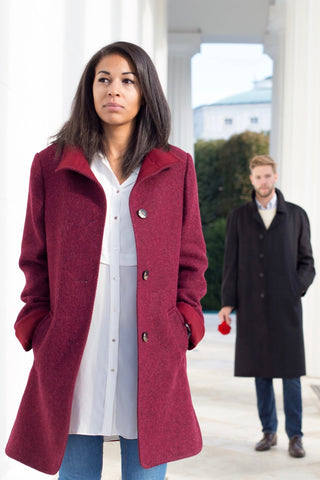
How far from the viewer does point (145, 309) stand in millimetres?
2299

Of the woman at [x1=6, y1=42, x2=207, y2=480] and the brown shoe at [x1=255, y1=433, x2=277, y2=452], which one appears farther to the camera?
the brown shoe at [x1=255, y1=433, x2=277, y2=452]

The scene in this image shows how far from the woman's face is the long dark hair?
24 mm

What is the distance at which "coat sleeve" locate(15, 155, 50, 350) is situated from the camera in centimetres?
235

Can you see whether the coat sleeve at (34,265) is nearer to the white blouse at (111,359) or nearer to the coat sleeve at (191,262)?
the white blouse at (111,359)

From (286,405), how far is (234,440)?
70 centimetres

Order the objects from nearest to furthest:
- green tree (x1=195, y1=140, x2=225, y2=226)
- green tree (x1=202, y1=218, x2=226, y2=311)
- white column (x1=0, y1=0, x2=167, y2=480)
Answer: white column (x1=0, y1=0, x2=167, y2=480) → green tree (x1=202, y1=218, x2=226, y2=311) → green tree (x1=195, y1=140, x2=225, y2=226)

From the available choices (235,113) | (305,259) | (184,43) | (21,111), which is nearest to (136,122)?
(21,111)

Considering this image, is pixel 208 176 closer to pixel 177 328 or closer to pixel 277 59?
pixel 277 59

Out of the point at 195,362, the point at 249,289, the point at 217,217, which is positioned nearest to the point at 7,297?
the point at 249,289

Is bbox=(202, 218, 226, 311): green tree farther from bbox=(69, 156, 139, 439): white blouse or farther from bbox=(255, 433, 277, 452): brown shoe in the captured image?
bbox=(69, 156, 139, 439): white blouse

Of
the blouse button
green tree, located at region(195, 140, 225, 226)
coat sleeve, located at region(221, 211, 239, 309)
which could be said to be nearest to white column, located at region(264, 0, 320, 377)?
coat sleeve, located at region(221, 211, 239, 309)

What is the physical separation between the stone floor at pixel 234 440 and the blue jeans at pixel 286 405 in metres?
0.18

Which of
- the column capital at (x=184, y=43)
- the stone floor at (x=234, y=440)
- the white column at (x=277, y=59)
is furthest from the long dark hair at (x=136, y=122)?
the column capital at (x=184, y=43)

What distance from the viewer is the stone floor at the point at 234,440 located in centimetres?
487
